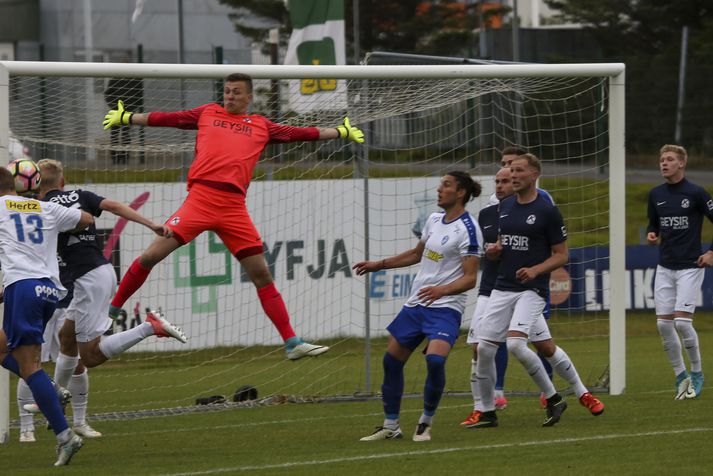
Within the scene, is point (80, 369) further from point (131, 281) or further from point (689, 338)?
point (689, 338)

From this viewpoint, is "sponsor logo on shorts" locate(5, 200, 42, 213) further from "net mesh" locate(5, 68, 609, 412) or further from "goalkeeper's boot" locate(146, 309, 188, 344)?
"net mesh" locate(5, 68, 609, 412)

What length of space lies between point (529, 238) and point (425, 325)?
1.19 metres

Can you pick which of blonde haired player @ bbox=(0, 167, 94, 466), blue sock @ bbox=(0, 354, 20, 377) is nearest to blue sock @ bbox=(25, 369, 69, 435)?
blonde haired player @ bbox=(0, 167, 94, 466)

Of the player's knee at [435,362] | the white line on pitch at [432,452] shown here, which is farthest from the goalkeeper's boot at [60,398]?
the player's knee at [435,362]

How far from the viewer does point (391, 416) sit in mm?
10008

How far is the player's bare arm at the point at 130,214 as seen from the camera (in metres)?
9.25

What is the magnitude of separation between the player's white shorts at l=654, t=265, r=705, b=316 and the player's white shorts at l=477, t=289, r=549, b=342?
8.43 ft

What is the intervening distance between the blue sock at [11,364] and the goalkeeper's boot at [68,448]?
95 cm

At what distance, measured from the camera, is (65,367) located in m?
11.2

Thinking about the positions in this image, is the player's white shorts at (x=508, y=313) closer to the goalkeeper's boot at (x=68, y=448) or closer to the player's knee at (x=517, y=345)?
the player's knee at (x=517, y=345)

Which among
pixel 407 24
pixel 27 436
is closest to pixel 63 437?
pixel 27 436

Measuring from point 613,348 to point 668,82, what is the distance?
1546 cm

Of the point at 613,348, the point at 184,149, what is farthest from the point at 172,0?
the point at 613,348

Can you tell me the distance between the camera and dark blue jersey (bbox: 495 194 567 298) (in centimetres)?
1023
